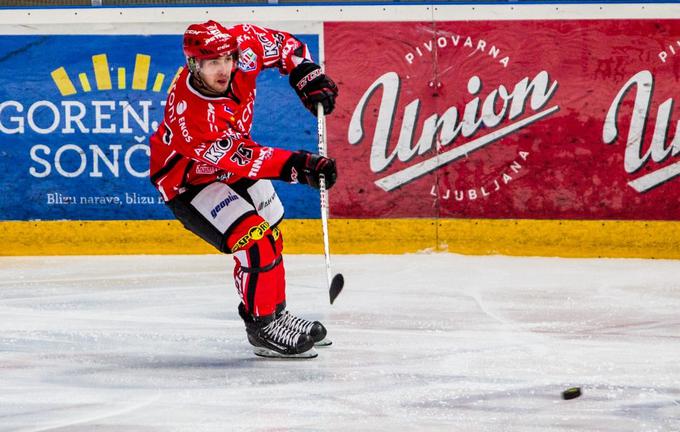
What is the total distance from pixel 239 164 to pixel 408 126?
2.52 metres

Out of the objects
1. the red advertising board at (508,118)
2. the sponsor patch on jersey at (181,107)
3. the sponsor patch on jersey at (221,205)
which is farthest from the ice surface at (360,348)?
the sponsor patch on jersey at (181,107)

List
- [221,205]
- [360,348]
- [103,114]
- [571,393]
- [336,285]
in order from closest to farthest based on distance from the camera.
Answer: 1. [571,393]
2. [221,205]
3. [360,348]
4. [336,285]
5. [103,114]

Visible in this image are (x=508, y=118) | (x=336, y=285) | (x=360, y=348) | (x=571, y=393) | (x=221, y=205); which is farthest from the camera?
(x=508, y=118)

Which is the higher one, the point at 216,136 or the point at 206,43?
the point at 206,43

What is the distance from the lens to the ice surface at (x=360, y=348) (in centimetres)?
305

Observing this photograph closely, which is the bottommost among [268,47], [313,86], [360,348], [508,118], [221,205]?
[360,348]

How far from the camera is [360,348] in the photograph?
3918mm

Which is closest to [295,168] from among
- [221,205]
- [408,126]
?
[221,205]

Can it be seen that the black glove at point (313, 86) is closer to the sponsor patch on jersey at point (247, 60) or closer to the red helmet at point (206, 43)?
the sponsor patch on jersey at point (247, 60)

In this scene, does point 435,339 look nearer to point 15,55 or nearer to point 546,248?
point 546,248

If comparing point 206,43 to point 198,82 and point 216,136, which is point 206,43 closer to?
point 198,82

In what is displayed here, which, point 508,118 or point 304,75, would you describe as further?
point 508,118

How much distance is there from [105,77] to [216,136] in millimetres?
2670

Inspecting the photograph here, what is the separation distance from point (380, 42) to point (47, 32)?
5.45 feet
